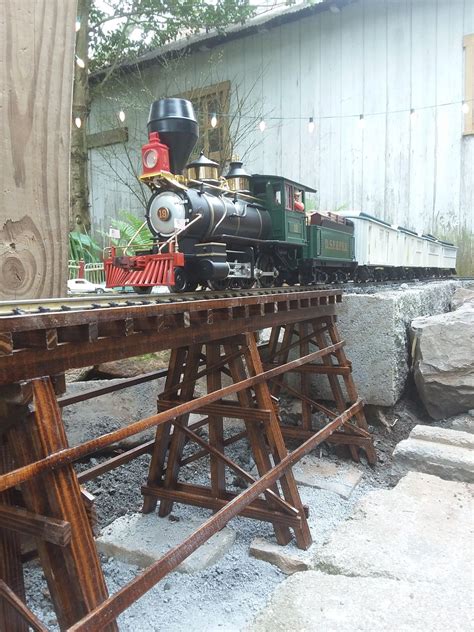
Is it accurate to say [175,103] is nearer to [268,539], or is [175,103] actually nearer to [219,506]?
[219,506]

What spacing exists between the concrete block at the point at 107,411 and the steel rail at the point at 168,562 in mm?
2781

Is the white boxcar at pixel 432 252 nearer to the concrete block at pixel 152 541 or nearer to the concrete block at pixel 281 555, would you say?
the concrete block at pixel 281 555

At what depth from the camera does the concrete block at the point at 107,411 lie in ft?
20.3

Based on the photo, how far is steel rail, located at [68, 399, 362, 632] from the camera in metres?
2.35

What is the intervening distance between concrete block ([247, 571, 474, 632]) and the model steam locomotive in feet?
8.64

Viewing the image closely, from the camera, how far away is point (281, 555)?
434 centimetres

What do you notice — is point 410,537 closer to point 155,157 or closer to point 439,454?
point 439,454

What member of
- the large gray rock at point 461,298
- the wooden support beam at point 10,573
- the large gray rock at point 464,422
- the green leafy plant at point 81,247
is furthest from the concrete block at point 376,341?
the green leafy plant at point 81,247

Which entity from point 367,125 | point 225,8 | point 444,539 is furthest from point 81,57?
point 444,539

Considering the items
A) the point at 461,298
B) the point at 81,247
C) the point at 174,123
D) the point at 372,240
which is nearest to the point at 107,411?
the point at 174,123

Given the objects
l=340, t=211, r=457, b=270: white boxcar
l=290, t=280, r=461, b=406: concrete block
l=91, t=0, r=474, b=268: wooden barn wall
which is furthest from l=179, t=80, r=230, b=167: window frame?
l=290, t=280, r=461, b=406: concrete block

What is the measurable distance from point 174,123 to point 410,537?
4.79 meters

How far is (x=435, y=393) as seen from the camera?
6914mm

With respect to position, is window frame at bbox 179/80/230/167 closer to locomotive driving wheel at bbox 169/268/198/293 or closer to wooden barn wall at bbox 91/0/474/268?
wooden barn wall at bbox 91/0/474/268
